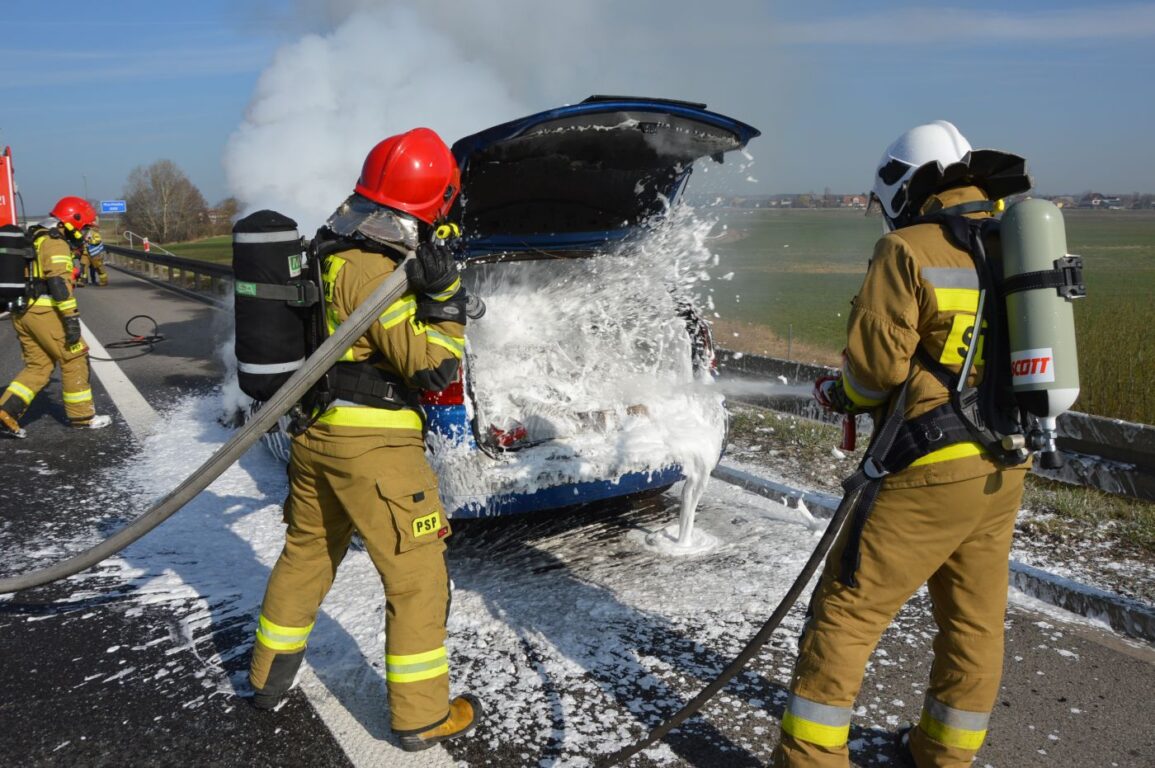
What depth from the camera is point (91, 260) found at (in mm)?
8586

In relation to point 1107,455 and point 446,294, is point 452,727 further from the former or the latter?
point 1107,455

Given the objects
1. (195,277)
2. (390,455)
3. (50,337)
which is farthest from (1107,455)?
(195,277)

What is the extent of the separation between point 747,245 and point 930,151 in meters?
37.2

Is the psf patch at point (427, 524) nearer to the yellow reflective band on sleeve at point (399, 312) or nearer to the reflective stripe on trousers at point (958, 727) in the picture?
the yellow reflective band on sleeve at point (399, 312)

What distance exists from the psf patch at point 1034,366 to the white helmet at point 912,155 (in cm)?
62

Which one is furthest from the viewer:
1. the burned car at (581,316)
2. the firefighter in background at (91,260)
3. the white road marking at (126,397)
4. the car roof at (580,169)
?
the firefighter in background at (91,260)

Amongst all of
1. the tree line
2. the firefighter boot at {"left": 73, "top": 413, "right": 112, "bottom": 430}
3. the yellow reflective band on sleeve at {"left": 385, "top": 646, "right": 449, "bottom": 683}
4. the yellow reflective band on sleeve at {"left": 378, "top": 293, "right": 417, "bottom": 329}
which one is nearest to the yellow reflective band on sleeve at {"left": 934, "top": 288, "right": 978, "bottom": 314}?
the yellow reflective band on sleeve at {"left": 378, "top": 293, "right": 417, "bottom": 329}

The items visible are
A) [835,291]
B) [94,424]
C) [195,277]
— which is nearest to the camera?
[94,424]

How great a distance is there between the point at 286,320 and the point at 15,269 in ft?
17.6

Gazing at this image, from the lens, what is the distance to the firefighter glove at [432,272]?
284 centimetres

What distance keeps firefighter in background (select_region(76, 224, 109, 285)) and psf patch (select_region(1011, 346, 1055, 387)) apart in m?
7.74

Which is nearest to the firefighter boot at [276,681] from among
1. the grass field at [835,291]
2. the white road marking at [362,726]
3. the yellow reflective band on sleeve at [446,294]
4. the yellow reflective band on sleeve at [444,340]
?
the white road marking at [362,726]

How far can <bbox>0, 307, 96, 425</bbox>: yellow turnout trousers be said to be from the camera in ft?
23.7

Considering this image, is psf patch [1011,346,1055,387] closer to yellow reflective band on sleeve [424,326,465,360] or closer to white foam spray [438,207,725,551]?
yellow reflective band on sleeve [424,326,465,360]
